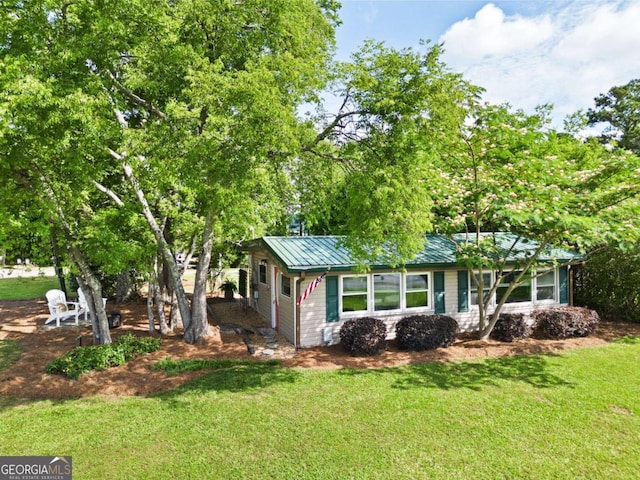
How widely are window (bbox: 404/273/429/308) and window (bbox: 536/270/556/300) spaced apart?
4.37 m

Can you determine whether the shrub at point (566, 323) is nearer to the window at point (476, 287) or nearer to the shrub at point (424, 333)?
the window at point (476, 287)

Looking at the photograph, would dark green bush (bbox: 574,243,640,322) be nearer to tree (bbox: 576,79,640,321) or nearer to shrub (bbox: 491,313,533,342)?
tree (bbox: 576,79,640,321)

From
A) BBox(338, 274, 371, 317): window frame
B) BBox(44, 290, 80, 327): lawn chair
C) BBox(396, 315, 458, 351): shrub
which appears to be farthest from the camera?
BBox(44, 290, 80, 327): lawn chair

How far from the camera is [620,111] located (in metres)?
33.4

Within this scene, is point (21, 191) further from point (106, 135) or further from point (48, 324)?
point (48, 324)

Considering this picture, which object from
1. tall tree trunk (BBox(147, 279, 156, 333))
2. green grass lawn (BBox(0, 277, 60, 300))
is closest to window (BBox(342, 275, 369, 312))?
tall tree trunk (BBox(147, 279, 156, 333))

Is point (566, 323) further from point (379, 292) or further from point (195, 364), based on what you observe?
point (195, 364)

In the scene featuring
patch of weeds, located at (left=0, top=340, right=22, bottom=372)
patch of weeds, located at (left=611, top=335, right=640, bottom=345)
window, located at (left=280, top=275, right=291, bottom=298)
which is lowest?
patch of weeds, located at (left=611, top=335, right=640, bottom=345)

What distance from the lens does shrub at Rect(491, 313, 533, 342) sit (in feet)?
36.6

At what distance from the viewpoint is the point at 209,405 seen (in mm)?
Result: 7062

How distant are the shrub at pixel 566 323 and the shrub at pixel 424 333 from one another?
312cm

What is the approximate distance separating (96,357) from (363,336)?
6.32 meters

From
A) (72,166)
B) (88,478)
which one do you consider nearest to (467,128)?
(72,166)

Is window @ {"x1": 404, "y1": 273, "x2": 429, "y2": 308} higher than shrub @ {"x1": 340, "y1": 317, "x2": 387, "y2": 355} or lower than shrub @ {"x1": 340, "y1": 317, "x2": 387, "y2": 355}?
higher
